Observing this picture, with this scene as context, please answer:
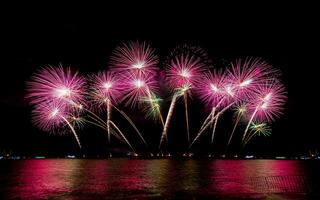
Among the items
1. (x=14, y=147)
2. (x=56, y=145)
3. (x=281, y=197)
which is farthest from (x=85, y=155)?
(x=281, y=197)

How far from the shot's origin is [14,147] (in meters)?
123

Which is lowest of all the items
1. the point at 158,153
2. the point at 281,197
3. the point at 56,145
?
the point at 281,197

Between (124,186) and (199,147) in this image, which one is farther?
(199,147)

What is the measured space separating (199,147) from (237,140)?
48.6 ft

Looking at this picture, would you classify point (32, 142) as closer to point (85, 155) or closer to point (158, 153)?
point (85, 155)

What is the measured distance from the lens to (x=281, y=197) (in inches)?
695

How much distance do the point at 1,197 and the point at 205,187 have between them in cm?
1008

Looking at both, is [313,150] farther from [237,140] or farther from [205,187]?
[205,187]

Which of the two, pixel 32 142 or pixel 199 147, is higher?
pixel 32 142

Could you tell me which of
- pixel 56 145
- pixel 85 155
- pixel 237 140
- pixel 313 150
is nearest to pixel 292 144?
pixel 313 150

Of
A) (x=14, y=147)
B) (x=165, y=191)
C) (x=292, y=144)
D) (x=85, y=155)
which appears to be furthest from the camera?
(x=14, y=147)

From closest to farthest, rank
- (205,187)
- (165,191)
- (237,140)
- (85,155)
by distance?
(165,191) → (205,187) → (85,155) → (237,140)

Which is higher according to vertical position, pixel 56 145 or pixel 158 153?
pixel 56 145

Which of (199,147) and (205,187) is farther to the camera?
(199,147)
